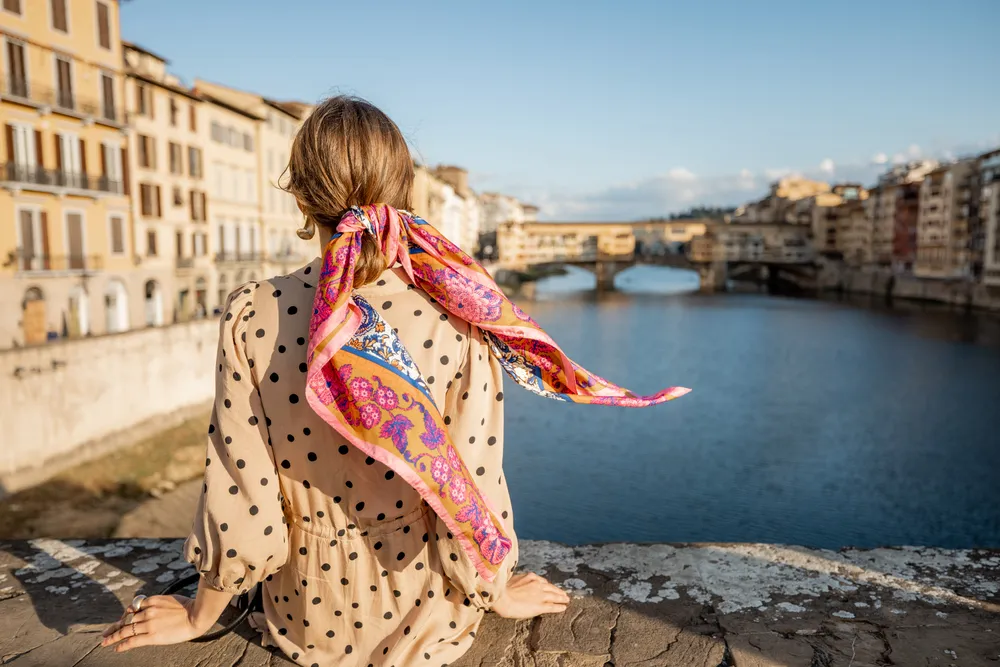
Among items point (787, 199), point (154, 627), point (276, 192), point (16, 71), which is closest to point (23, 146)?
point (16, 71)

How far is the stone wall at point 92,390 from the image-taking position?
11867mm

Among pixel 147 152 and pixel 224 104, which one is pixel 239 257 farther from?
pixel 147 152

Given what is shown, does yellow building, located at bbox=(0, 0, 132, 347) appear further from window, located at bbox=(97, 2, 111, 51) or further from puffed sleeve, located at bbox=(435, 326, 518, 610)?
puffed sleeve, located at bbox=(435, 326, 518, 610)

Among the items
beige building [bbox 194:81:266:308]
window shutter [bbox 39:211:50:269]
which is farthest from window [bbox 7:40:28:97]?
beige building [bbox 194:81:266:308]

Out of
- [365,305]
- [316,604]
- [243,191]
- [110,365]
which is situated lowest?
[110,365]

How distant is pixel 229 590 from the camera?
60.4 inches

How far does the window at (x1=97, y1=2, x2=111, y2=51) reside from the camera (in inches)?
661

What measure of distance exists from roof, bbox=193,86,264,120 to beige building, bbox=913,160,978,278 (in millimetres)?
38395

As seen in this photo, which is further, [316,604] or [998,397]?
[998,397]

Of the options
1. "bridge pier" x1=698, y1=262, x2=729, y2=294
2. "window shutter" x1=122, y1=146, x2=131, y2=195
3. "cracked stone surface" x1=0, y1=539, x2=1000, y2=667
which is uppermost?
"window shutter" x1=122, y1=146, x2=131, y2=195

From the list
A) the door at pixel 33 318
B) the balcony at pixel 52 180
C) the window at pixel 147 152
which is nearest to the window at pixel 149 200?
the window at pixel 147 152

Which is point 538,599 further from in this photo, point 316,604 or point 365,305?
point 365,305

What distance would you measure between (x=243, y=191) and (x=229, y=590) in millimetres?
25268

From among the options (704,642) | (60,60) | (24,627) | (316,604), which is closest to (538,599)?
(704,642)
